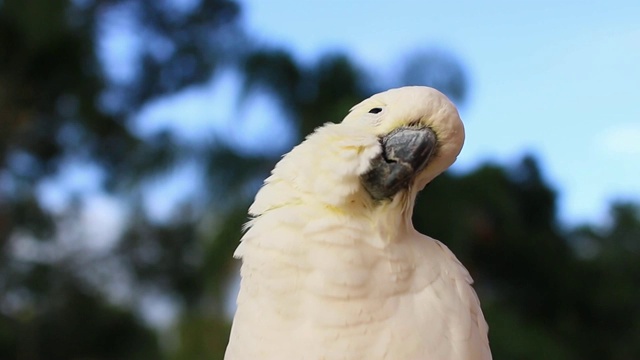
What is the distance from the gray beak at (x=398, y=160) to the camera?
69cm

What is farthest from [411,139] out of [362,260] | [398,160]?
[362,260]

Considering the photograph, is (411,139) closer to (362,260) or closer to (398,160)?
(398,160)

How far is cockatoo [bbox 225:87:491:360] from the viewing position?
678 mm

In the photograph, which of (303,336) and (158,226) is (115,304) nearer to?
(158,226)

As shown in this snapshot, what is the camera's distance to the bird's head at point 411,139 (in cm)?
70

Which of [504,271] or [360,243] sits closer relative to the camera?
[360,243]

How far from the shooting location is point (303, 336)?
68 centimetres

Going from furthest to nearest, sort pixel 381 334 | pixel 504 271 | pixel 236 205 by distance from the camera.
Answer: pixel 504 271, pixel 236 205, pixel 381 334

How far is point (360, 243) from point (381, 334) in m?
0.10

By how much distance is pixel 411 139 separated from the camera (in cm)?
70

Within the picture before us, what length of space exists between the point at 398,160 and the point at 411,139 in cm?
3

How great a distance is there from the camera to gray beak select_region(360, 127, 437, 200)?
2.28 ft

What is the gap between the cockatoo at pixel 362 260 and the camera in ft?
2.23

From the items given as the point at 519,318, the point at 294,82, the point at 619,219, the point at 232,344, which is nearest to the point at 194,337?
the point at 294,82
